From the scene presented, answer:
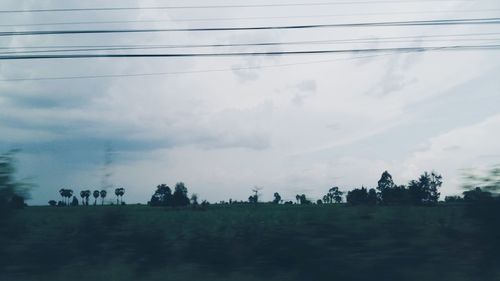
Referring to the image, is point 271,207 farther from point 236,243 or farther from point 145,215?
point 145,215

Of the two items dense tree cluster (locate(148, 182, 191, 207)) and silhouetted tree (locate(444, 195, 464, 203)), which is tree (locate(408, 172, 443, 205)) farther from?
dense tree cluster (locate(148, 182, 191, 207))

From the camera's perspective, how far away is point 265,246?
10109mm

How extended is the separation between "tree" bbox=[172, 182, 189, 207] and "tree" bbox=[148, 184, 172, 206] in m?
0.17

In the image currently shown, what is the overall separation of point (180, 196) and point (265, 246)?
195 inches

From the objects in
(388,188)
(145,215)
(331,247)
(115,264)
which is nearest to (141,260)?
(115,264)

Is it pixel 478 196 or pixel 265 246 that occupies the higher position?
pixel 478 196

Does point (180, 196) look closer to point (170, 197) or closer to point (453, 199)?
point (170, 197)

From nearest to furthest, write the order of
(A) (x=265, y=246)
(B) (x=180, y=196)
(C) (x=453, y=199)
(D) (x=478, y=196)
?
(A) (x=265, y=246) → (D) (x=478, y=196) → (C) (x=453, y=199) → (B) (x=180, y=196)

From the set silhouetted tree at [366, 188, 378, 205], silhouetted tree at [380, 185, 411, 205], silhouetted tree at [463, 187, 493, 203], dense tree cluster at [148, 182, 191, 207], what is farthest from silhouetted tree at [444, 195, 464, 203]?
dense tree cluster at [148, 182, 191, 207]

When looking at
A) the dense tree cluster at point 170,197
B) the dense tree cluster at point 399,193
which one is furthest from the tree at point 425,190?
the dense tree cluster at point 170,197

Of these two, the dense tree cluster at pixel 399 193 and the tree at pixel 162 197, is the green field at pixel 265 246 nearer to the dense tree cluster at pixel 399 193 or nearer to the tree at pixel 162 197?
the dense tree cluster at pixel 399 193

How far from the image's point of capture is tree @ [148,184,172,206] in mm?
14633

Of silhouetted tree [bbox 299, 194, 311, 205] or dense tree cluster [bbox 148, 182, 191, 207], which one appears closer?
silhouetted tree [bbox 299, 194, 311, 205]

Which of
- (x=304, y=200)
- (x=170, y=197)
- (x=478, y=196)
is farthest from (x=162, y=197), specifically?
(x=478, y=196)
